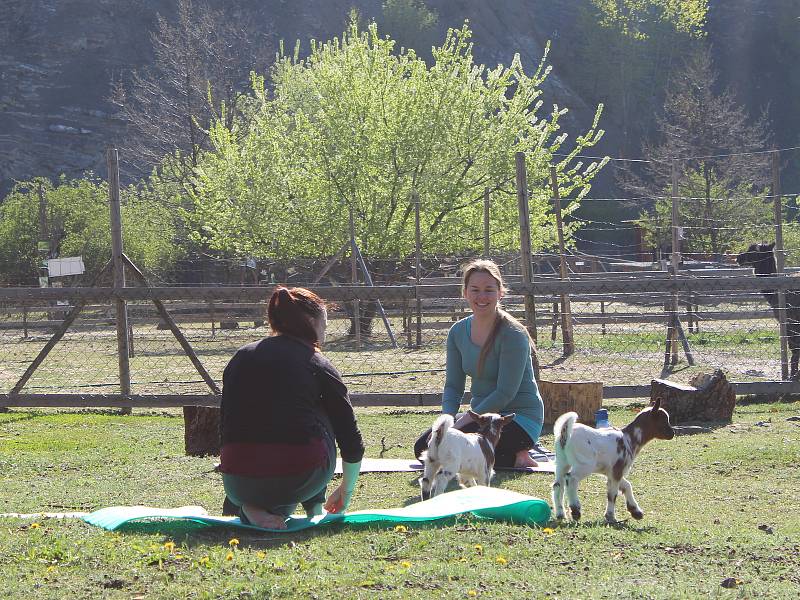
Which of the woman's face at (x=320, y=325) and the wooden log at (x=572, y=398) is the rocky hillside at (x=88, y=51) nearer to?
the wooden log at (x=572, y=398)

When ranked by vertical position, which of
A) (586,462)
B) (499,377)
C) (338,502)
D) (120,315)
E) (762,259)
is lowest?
(338,502)

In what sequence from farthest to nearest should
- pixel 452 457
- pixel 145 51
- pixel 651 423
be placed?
pixel 145 51
pixel 452 457
pixel 651 423

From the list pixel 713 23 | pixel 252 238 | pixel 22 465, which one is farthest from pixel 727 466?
pixel 713 23

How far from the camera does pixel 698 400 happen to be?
1090 centimetres

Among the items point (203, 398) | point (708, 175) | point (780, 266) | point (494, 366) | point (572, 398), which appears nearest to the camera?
point (494, 366)

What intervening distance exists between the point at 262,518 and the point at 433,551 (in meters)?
0.96

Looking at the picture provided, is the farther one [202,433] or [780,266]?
[780,266]

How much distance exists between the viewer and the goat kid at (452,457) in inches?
258

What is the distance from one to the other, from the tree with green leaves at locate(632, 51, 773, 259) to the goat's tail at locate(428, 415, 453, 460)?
35.0 feet

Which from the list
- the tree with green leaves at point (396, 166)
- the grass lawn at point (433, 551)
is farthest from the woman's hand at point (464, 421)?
the tree with green leaves at point (396, 166)

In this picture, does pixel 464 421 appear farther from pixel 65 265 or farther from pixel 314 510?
pixel 65 265

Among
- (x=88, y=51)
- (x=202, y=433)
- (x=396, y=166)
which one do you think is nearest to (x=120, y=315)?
(x=202, y=433)

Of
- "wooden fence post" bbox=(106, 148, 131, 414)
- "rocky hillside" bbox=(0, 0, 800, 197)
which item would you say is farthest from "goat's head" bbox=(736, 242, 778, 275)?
"rocky hillside" bbox=(0, 0, 800, 197)

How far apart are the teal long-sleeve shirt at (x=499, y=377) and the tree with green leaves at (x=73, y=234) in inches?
1004
